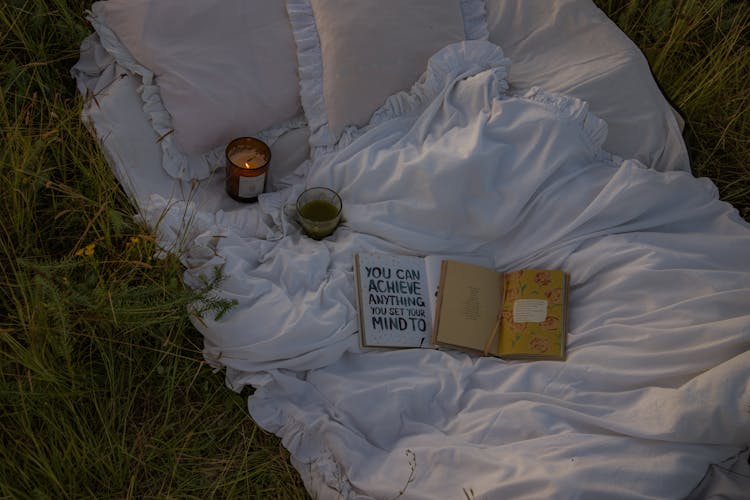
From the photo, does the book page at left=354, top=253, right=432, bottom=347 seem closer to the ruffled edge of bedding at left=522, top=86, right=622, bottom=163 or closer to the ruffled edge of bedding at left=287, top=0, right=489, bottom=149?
the ruffled edge of bedding at left=287, top=0, right=489, bottom=149

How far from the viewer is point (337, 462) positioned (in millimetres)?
1285

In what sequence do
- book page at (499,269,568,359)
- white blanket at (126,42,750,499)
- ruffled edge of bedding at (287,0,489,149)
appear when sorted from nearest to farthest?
white blanket at (126,42,750,499) < book page at (499,269,568,359) < ruffled edge of bedding at (287,0,489,149)

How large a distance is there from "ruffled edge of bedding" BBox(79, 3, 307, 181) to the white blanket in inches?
4.7

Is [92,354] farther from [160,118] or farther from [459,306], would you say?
[459,306]

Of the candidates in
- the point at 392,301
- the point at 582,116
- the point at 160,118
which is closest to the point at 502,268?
the point at 392,301

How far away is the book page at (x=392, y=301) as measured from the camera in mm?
1405

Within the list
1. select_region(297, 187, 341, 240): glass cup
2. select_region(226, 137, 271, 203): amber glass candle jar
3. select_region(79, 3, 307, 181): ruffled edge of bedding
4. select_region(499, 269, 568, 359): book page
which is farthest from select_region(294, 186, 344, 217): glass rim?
select_region(499, 269, 568, 359): book page

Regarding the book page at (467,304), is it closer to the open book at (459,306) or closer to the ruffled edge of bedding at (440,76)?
the open book at (459,306)

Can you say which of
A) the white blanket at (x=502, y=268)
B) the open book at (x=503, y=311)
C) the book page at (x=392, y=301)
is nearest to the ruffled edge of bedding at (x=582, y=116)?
the white blanket at (x=502, y=268)

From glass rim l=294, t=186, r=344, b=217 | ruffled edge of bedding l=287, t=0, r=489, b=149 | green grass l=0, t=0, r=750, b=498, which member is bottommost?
green grass l=0, t=0, r=750, b=498

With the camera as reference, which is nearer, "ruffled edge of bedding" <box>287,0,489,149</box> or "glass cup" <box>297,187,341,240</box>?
"glass cup" <box>297,187,341,240</box>

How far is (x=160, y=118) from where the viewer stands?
1596mm

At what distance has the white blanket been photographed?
117 centimetres

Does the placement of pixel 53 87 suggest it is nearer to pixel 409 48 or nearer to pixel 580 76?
pixel 409 48
